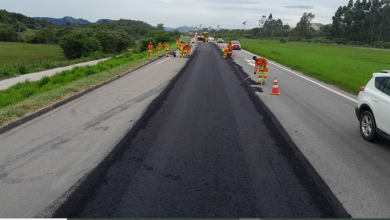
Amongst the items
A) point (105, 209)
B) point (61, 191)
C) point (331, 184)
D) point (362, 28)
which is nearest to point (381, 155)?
point (331, 184)

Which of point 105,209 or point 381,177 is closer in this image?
point 105,209

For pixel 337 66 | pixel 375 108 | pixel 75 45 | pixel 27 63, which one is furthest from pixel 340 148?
pixel 75 45

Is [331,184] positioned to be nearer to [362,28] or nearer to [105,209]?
[105,209]

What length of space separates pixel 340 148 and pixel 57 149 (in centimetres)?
575

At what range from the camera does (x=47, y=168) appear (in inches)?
229

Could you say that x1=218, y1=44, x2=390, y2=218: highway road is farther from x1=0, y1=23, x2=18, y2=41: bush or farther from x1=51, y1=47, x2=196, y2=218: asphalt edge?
x1=0, y1=23, x2=18, y2=41: bush

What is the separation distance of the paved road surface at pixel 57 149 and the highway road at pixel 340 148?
13.1 ft

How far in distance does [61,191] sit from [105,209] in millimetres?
936

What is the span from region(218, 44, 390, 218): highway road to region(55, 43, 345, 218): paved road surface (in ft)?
1.11

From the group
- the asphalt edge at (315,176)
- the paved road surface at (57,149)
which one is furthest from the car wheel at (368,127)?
the paved road surface at (57,149)

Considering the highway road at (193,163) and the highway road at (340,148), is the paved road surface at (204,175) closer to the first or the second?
the highway road at (193,163)

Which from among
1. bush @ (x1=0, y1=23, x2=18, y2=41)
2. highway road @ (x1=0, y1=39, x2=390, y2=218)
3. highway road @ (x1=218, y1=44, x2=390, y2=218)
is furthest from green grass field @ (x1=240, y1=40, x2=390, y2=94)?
bush @ (x1=0, y1=23, x2=18, y2=41)

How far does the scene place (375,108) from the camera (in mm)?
7195

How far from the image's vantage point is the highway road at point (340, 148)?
16.1 feet
